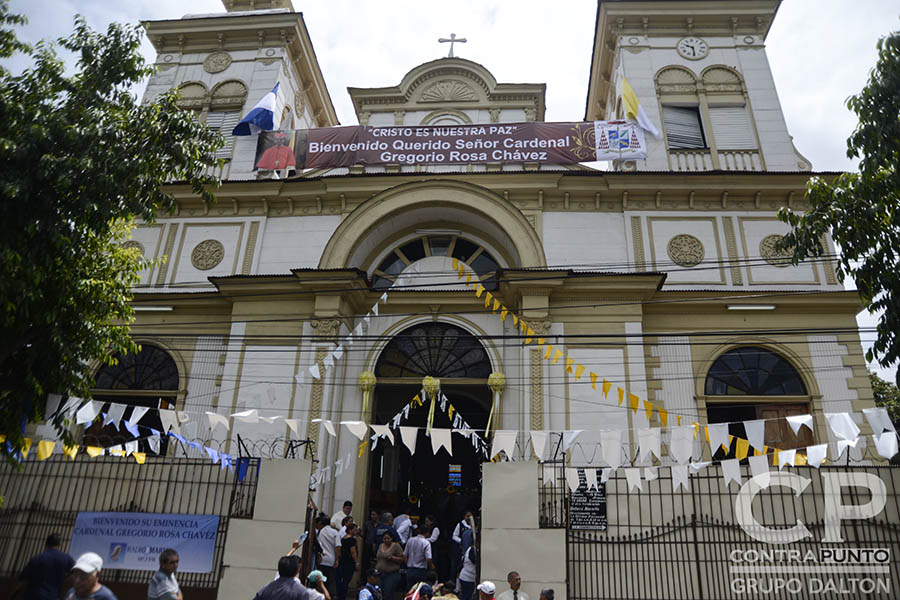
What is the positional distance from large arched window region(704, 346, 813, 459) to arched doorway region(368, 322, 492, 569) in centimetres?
524

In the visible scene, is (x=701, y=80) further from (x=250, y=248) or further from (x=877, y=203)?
(x=250, y=248)

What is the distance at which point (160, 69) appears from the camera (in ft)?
64.8

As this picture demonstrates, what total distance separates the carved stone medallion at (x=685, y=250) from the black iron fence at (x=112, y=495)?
35.5 ft

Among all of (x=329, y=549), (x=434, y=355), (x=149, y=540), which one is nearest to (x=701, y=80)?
(x=434, y=355)

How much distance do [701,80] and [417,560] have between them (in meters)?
15.6

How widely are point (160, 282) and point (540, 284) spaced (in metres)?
9.85

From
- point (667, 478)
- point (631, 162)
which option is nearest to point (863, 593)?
point (667, 478)

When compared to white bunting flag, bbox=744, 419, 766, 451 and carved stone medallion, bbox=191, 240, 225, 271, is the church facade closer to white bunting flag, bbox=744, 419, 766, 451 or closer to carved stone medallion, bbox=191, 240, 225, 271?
carved stone medallion, bbox=191, 240, 225, 271

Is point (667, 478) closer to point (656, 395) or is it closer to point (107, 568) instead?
point (656, 395)

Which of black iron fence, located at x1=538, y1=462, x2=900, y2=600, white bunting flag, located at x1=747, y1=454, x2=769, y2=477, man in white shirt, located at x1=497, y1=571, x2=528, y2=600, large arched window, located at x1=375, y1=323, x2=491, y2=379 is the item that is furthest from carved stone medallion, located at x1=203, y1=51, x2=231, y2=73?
white bunting flag, located at x1=747, y1=454, x2=769, y2=477

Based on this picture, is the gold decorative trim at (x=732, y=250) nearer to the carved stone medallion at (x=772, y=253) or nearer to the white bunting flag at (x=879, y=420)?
the carved stone medallion at (x=772, y=253)

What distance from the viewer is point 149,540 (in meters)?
9.70

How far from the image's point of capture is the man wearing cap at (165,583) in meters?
5.68

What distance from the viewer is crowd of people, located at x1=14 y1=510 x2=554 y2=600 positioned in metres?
5.75
